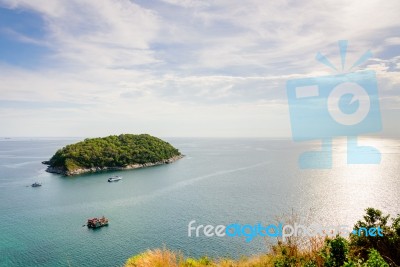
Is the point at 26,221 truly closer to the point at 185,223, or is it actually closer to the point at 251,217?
the point at 185,223

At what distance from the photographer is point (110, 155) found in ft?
327

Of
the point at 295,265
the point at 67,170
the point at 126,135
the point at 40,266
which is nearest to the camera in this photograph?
the point at 295,265

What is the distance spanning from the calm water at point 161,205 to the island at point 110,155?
7034 mm

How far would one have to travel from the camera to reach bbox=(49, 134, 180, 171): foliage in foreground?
92188 millimetres

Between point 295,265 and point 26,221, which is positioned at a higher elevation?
point 295,265

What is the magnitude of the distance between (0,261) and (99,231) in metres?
11.6

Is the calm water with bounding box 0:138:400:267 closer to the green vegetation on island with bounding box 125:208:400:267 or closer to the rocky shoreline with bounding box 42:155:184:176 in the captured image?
the rocky shoreline with bounding box 42:155:184:176

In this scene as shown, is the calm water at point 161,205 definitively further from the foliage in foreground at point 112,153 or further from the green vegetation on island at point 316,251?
the green vegetation on island at point 316,251

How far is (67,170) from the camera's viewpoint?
283 feet

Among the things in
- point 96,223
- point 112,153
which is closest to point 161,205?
point 96,223

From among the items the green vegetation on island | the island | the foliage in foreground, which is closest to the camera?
the green vegetation on island

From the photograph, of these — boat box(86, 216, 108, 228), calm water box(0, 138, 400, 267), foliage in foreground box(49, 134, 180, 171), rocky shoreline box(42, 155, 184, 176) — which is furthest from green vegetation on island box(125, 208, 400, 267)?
foliage in foreground box(49, 134, 180, 171)

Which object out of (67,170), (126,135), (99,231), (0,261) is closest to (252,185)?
(99,231)

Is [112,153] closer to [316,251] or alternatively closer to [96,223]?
[96,223]
